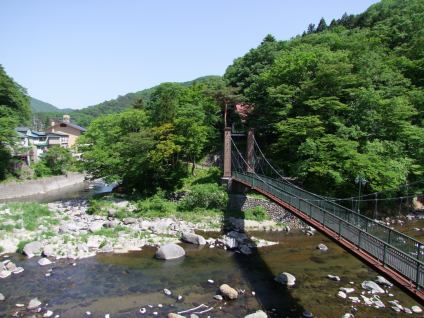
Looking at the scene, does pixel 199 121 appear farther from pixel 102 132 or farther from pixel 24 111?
pixel 24 111

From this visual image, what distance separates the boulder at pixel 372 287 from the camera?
12048mm

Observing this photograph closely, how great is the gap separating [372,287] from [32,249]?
14152 millimetres

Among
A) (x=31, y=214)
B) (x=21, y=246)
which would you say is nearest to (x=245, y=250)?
(x=21, y=246)

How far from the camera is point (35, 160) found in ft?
131

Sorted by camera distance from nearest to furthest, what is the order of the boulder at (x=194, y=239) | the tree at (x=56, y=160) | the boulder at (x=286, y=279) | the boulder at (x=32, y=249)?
the boulder at (x=286, y=279), the boulder at (x=32, y=249), the boulder at (x=194, y=239), the tree at (x=56, y=160)

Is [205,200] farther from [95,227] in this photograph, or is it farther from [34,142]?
[34,142]

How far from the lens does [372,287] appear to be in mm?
12242

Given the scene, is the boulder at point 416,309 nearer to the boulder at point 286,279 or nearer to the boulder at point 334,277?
the boulder at point 334,277

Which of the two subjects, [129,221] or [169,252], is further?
[129,221]

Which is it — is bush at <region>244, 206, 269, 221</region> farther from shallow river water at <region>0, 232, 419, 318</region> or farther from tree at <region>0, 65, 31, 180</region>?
tree at <region>0, 65, 31, 180</region>

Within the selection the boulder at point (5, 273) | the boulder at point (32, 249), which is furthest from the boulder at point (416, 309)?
the boulder at point (32, 249)

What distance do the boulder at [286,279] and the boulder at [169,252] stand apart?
453cm

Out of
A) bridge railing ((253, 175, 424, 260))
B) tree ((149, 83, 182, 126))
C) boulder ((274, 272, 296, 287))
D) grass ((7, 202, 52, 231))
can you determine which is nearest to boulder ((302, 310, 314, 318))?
boulder ((274, 272, 296, 287))

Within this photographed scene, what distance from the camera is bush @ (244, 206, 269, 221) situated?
A: 2089cm
